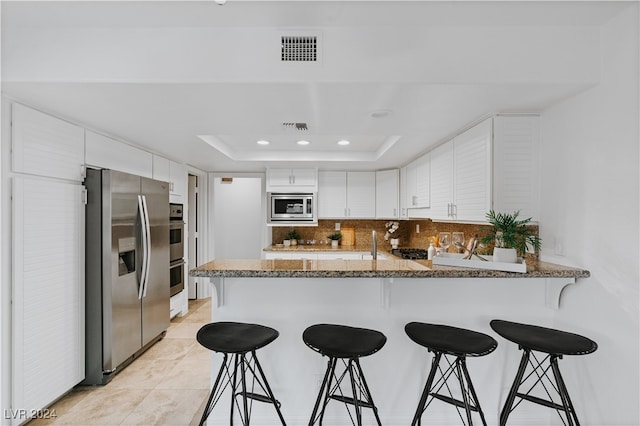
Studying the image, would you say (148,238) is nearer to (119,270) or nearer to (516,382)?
(119,270)

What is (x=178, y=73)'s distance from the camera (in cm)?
174

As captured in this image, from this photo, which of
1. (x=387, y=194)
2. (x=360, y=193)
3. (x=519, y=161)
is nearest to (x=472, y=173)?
(x=519, y=161)

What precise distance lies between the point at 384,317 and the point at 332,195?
3003 millimetres

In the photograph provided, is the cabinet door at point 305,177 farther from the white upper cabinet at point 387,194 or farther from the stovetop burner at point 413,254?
the stovetop burner at point 413,254

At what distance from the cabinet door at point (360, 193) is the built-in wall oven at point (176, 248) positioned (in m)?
2.32

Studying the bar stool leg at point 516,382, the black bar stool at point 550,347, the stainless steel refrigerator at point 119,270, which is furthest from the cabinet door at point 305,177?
the bar stool leg at point 516,382

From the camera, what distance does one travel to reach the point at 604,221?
1755 mm

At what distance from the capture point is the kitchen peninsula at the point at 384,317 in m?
2.13

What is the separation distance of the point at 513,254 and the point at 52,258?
297 cm

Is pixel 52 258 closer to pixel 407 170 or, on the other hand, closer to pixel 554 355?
pixel 554 355

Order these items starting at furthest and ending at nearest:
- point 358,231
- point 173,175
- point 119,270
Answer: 1. point 358,231
2. point 173,175
3. point 119,270

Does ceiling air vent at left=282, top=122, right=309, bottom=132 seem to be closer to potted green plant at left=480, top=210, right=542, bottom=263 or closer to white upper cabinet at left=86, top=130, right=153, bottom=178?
potted green plant at left=480, top=210, right=542, bottom=263

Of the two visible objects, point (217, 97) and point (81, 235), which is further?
point (81, 235)

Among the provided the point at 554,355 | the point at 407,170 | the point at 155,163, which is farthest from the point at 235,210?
the point at 554,355
